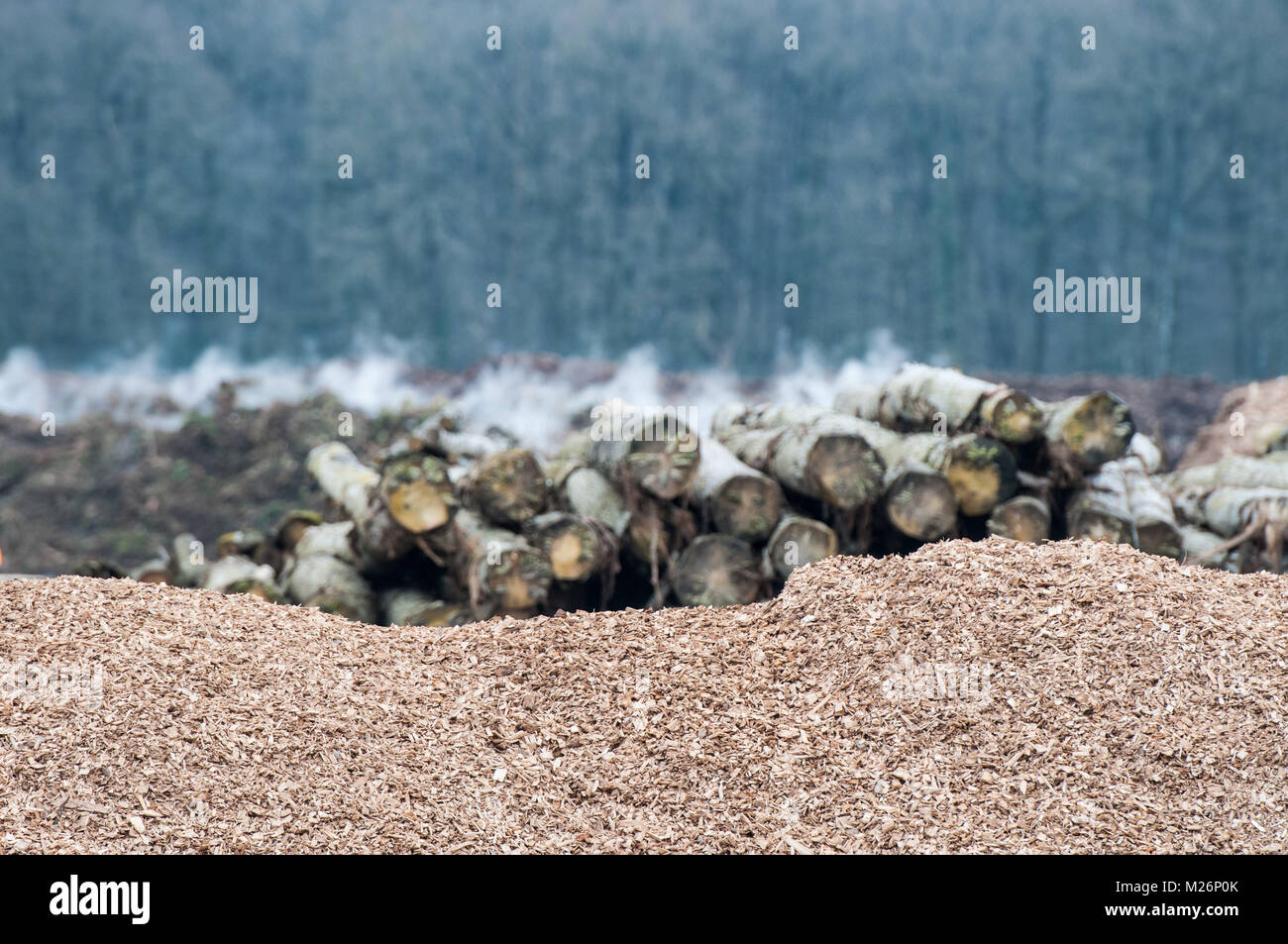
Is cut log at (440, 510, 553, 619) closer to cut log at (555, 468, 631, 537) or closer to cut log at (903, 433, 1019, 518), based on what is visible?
cut log at (555, 468, 631, 537)

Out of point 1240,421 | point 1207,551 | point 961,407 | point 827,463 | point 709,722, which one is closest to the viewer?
point 709,722

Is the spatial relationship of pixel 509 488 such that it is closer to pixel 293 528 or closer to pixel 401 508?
pixel 401 508

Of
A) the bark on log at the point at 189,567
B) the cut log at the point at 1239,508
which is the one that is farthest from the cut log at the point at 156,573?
the cut log at the point at 1239,508

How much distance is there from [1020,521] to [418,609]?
3.56m

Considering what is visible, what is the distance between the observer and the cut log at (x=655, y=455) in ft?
19.8

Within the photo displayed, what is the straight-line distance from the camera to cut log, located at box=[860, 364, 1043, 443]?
259 inches

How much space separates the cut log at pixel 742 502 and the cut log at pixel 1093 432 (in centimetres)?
177

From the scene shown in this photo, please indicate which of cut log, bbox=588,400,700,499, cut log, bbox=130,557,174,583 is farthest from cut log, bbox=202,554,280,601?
cut log, bbox=588,400,700,499

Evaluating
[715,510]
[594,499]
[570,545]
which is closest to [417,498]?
[570,545]

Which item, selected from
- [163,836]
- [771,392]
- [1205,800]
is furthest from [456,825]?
[771,392]

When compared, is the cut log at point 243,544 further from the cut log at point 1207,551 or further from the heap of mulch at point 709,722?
the cut log at point 1207,551

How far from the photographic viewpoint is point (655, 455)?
6039 mm

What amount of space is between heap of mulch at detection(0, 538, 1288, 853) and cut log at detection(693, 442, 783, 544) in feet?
3.66
